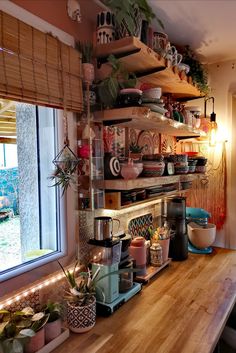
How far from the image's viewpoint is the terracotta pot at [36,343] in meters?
0.97

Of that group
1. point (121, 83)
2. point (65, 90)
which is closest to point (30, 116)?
point (65, 90)

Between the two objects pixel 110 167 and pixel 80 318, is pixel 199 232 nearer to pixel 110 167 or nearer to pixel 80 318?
pixel 110 167

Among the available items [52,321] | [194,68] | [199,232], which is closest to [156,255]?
[199,232]

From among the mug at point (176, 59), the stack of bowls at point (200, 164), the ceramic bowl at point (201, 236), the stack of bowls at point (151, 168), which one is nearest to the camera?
the stack of bowls at point (151, 168)

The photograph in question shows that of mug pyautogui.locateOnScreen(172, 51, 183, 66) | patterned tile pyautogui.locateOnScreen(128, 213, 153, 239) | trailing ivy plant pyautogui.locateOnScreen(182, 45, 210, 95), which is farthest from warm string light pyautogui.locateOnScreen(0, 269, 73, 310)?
trailing ivy plant pyautogui.locateOnScreen(182, 45, 210, 95)

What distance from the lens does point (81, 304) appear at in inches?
45.5

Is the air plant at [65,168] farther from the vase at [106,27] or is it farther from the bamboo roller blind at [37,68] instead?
the vase at [106,27]

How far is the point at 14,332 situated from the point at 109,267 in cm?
47

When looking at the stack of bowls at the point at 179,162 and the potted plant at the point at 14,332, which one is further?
the stack of bowls at the point at 179,162

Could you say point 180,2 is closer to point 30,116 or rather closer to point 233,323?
point 30,116

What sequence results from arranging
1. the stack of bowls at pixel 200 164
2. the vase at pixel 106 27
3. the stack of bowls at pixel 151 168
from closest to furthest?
1. the vase at pixel 106 27
2. the stack of bowls at pixel 151 168
3. the stack of bowls at pixel 200 164

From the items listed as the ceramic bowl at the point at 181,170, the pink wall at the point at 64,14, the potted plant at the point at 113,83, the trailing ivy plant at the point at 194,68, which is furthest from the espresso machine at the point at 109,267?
the trailing ivy plant at the point at 194,68

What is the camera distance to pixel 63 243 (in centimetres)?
133

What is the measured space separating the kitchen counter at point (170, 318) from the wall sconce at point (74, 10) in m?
1.39
